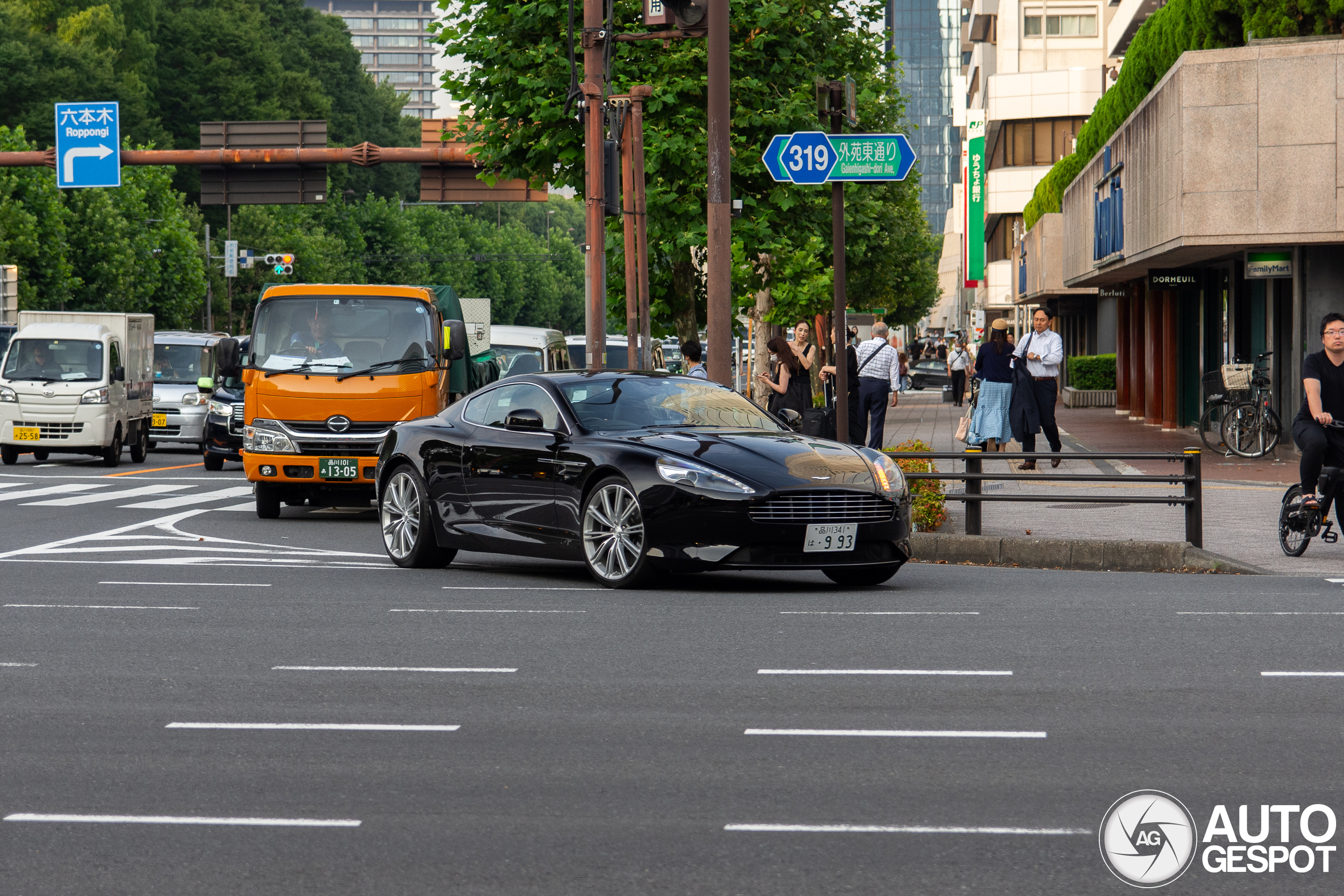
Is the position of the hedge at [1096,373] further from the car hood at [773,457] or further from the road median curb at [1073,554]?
the car hood at [773,457]

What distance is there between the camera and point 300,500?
18641mm

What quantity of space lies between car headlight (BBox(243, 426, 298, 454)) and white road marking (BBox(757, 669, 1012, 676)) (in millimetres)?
10399

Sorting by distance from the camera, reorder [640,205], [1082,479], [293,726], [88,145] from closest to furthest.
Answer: [293,726], [1082,479], [640,205], [88,145]

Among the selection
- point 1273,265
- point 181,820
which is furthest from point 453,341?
point 181,820

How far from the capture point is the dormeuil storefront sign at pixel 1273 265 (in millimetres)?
23344

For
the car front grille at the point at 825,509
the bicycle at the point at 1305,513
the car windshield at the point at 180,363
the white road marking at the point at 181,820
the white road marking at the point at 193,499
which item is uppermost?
the car windshield at the point at 180,363

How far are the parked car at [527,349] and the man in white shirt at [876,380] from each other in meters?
10.3

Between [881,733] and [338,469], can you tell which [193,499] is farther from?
[881,733]

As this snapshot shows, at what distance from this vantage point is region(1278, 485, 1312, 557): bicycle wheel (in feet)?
42.8

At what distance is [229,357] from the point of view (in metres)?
18.5

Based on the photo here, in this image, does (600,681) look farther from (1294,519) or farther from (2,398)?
(2,398)

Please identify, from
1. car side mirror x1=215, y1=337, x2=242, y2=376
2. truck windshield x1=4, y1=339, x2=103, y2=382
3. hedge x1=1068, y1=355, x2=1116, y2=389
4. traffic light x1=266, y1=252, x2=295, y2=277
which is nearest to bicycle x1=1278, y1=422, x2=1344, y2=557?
car side mirror x1=215, y1=337, x2=242, y2=376

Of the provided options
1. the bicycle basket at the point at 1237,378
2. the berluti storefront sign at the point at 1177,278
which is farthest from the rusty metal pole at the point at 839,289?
the berluti storefront sign at the point at 1177,278

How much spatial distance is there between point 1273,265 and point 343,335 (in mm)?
11867
